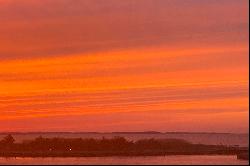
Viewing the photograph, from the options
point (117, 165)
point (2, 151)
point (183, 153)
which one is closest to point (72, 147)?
point (2, 151)

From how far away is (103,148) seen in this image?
79.6 m

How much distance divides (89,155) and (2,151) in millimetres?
12590

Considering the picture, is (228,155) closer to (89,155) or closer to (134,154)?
(134,154)

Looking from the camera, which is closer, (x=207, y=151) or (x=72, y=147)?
(x=207, y=151)

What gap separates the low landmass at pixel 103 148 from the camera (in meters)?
72.1

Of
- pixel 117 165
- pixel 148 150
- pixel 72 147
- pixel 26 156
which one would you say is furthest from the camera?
pixel 72 147

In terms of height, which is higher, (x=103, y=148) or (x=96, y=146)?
(x=96, y=146)

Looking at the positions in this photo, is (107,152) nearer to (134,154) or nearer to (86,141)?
(134,154)

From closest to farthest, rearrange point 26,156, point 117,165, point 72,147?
point 117,165, point 26,156, point 72,147

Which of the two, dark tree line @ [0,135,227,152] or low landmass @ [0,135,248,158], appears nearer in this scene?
low landmass @ [0,135,248,158]

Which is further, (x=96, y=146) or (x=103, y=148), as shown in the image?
(x=96, y=146)

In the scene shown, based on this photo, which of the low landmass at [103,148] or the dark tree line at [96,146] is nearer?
the low landmass at [103,148]

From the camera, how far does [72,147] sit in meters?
81.9

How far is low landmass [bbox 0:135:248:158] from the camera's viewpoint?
72.1m
